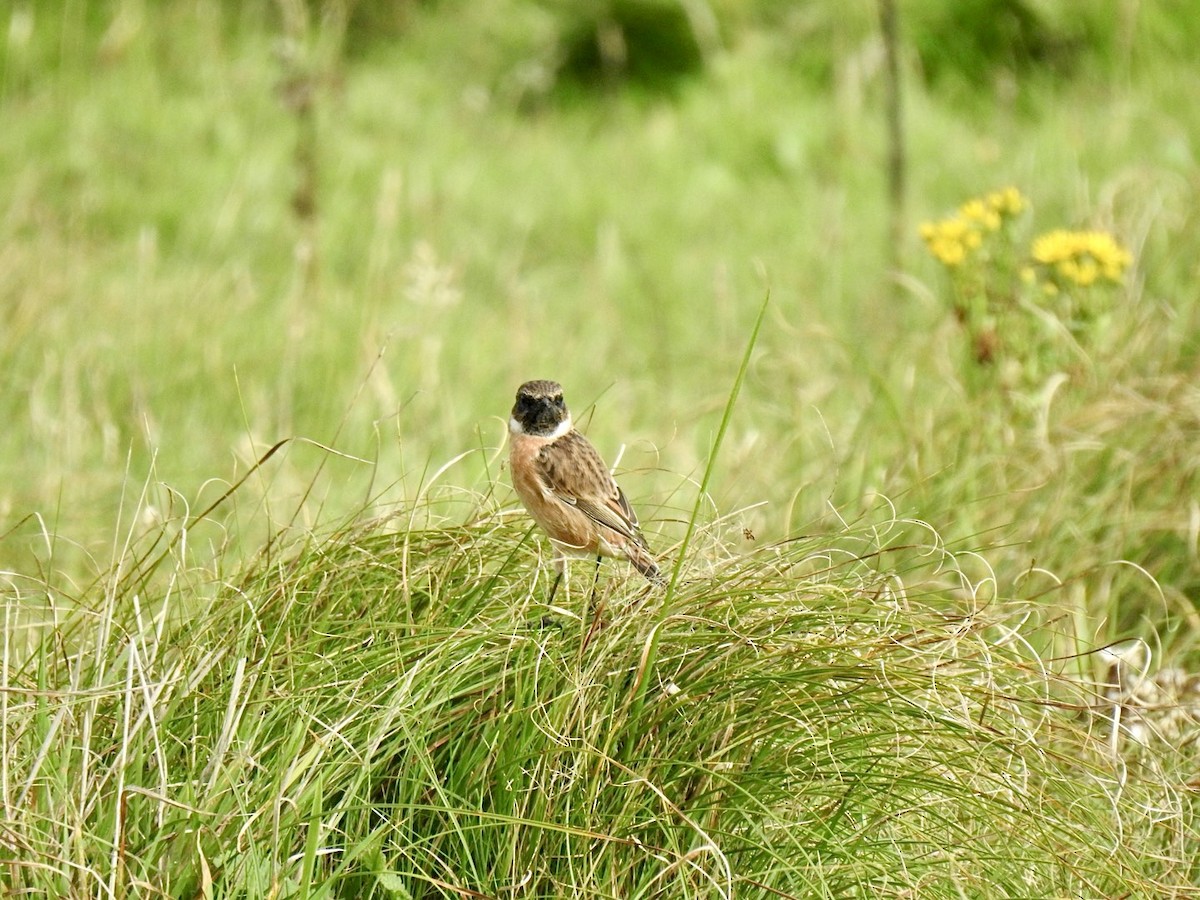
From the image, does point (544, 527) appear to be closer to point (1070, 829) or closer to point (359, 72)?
point (1070, 829)

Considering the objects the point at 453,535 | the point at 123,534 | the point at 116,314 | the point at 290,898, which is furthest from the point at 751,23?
the point at 290,898

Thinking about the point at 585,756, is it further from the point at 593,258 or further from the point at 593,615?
the point at 593,258

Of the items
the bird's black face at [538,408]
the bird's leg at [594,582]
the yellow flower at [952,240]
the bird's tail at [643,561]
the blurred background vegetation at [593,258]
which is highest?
the bird's black face at [538,408]

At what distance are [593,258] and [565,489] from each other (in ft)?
15.6

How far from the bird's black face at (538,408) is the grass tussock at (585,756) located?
73 cm

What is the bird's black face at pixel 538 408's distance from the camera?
3793 millimetres

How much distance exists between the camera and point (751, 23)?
9.93m

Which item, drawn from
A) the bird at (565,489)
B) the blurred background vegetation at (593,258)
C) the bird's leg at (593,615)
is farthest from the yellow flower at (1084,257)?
the bird's leg at (593,615)

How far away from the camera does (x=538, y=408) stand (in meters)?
3.80

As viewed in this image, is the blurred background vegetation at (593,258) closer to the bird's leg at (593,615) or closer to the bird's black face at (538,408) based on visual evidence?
the bird's black face at (538,408)

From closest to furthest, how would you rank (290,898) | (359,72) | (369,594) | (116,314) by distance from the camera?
(290,898) < (369,594) < (116,314) < (359,72)

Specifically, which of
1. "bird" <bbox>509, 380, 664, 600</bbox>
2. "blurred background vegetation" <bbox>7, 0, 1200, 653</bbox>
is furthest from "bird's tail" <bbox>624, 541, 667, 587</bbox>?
"blurred background vegetation" <bbox>7, 0, 1200, 653</bbox>

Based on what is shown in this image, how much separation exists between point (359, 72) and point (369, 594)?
22.9ft

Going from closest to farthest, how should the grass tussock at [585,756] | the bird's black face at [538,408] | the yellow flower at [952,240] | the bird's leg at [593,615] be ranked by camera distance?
1. the grass tussock at [585,756]
2. the bird's leg at [593,615]
3. the bird's black face at [538,408]
4. the yellow flower at [952,240]
